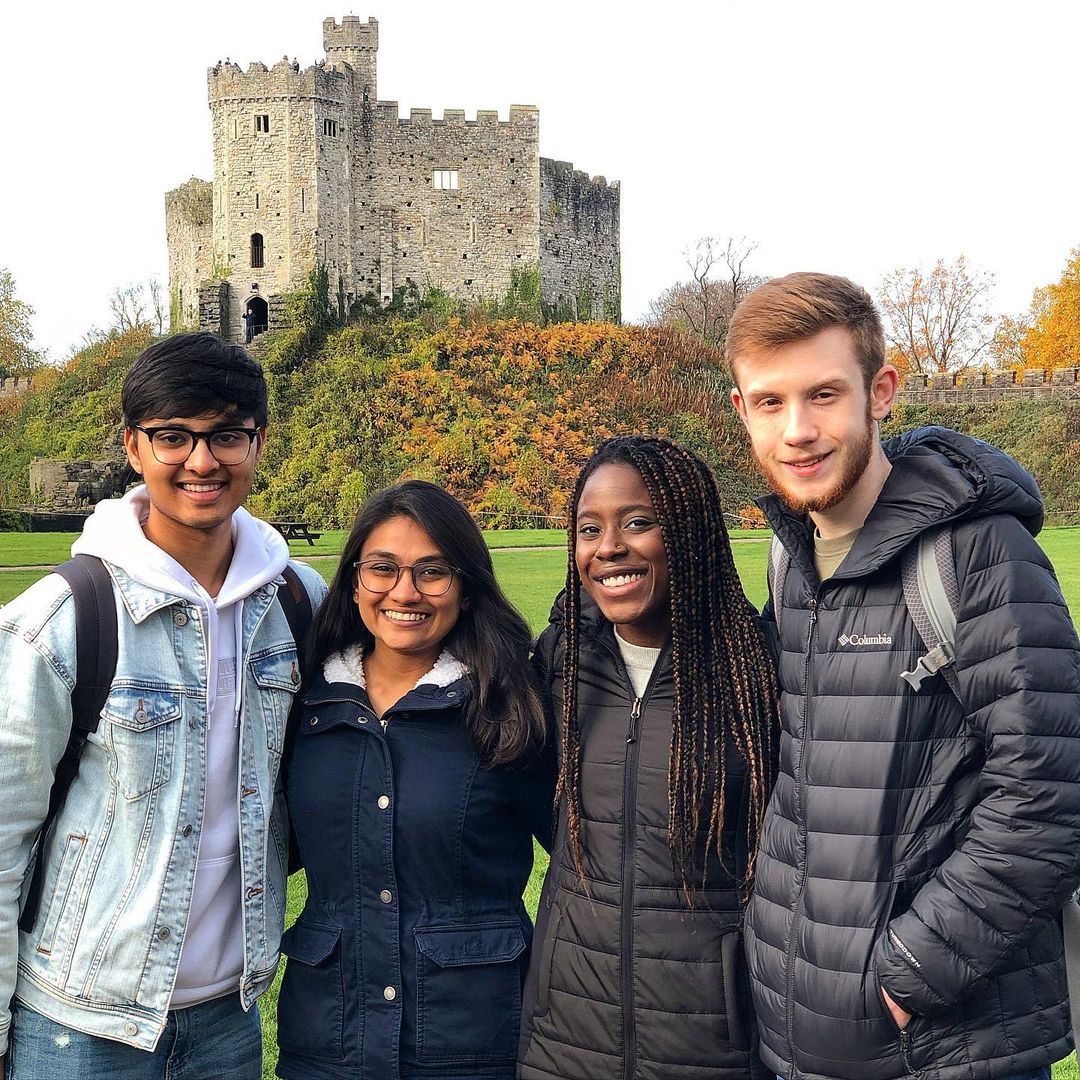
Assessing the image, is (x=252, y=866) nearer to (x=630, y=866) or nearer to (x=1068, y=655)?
(x=630, y=866)

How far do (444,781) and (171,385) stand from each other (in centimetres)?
119

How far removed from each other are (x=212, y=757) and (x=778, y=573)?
143 centimetres

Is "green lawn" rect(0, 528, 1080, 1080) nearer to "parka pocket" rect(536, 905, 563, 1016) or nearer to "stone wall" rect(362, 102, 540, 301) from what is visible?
"parka pocket" rect(536, 905, 563, 1016)

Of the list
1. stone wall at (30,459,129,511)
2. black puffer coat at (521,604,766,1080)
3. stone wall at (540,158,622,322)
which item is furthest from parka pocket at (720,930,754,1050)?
stone wall at (540,158,622,322)

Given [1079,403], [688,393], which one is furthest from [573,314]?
[1079,403]

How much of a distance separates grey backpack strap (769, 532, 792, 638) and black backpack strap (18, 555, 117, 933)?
1.55 metres

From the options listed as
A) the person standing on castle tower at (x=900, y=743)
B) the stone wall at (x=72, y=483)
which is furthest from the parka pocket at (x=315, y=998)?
the stone wall at (x=72, y=483)

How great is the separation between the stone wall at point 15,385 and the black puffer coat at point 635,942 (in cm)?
3967

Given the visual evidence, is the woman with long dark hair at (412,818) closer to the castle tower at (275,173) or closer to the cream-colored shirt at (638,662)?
the cream-colored shirt at (638,662)

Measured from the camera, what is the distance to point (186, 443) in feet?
10.1

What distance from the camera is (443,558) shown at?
336 cm

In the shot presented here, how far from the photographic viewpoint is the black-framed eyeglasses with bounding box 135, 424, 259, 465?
3.06 metres

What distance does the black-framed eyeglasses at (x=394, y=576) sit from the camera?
3324mm

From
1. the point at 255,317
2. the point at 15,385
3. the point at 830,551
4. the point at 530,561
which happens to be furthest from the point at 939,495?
the point at 15,385
